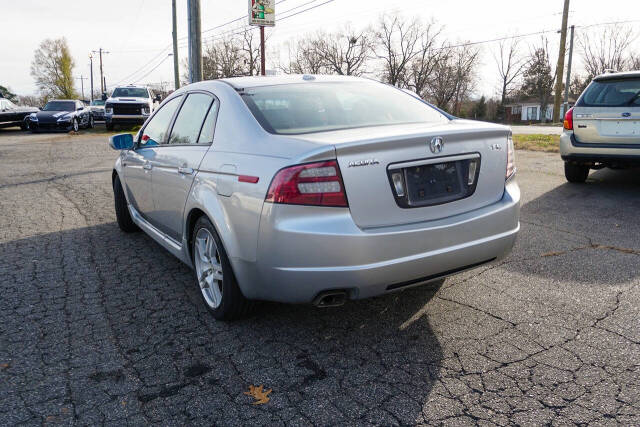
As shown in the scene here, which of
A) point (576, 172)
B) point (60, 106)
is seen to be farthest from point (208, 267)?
point (60, 106)

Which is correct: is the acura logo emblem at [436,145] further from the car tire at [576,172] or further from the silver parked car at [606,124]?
the car tire at [576,172]

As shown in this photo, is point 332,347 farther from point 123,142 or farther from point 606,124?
point 606,124

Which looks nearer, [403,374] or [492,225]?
[403,374]

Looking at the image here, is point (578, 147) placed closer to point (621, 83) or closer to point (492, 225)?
point (621, 83)

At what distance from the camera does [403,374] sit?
278cm

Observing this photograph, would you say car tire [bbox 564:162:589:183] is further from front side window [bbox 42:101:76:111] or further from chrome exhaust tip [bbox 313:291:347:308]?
front side window [bbox 42:101:76:111]

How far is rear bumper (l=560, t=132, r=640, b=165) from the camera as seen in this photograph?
7.01m

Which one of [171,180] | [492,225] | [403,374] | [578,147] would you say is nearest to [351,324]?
[403,374]

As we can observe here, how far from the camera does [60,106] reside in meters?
24.3

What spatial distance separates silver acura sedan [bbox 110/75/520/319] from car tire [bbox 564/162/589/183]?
16.4 feet

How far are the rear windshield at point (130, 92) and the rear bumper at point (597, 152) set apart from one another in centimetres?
1903

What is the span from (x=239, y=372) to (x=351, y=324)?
2.83 feet

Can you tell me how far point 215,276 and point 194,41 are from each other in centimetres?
1212

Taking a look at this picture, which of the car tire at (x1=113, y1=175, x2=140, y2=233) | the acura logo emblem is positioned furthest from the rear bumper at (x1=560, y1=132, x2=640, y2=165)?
the car tire at (x1=113, y1=175, x2=140, y2=233)
